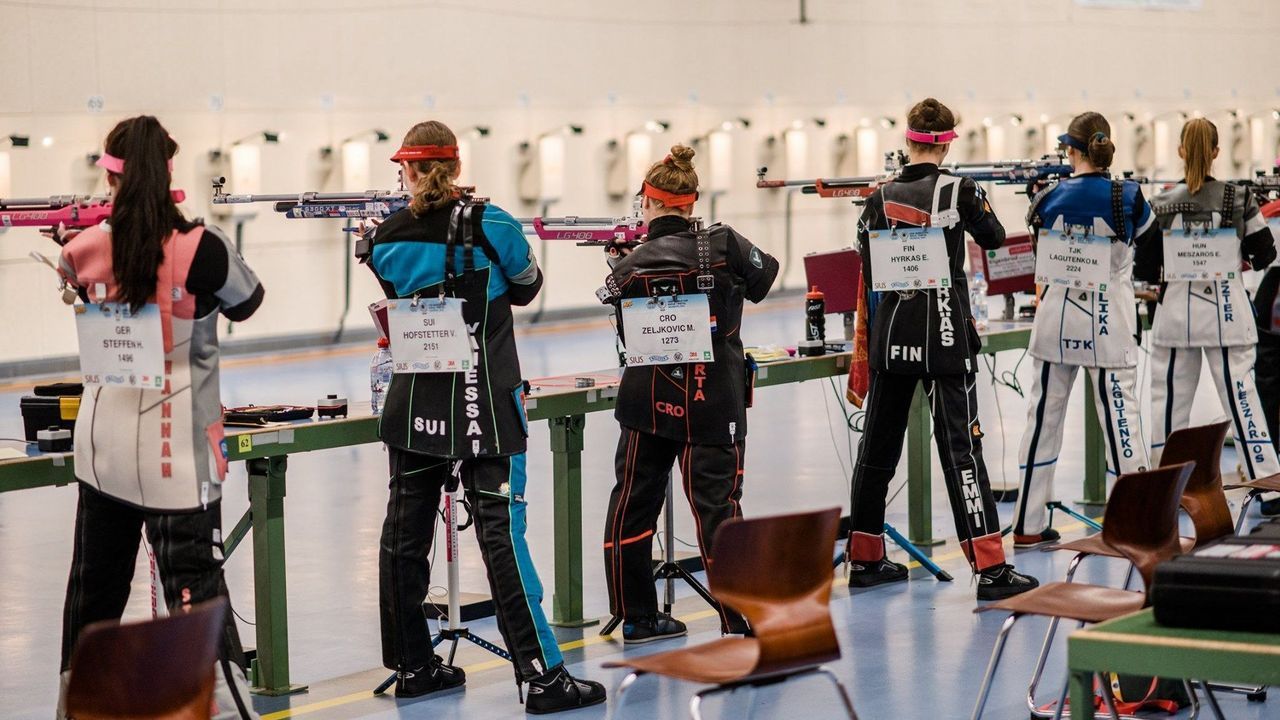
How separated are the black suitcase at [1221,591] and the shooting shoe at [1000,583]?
8.59 feet

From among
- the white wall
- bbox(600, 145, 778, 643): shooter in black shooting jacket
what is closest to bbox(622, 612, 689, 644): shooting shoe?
bbox(600, 145, 778, 643): shooter in black shooting jacket

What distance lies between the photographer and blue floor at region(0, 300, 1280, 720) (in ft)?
14.0

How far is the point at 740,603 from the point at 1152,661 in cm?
89

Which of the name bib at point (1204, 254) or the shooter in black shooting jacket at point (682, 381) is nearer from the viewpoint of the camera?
the shooter in black shooting jacket at point (682, 381)

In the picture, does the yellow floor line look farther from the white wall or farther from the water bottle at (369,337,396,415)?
the white wall

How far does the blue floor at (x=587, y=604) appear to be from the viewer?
4.28 metres

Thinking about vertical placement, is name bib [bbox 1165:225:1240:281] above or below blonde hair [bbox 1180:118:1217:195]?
below

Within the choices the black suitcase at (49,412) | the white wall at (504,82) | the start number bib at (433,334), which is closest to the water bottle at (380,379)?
the start number bib at (433,334)

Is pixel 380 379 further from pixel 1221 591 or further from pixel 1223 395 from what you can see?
pixel 1223 395

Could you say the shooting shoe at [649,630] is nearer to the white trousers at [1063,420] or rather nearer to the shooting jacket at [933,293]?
the shooting jacket at [933,293]

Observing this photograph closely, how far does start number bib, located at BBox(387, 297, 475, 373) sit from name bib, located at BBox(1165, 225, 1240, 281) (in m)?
3.28

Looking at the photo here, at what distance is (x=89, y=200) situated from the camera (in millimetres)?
4219

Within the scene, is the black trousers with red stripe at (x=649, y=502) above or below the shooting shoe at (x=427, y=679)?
above

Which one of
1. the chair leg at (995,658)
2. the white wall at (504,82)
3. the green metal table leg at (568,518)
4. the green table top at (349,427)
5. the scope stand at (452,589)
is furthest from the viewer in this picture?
the white wall at (504,82)
